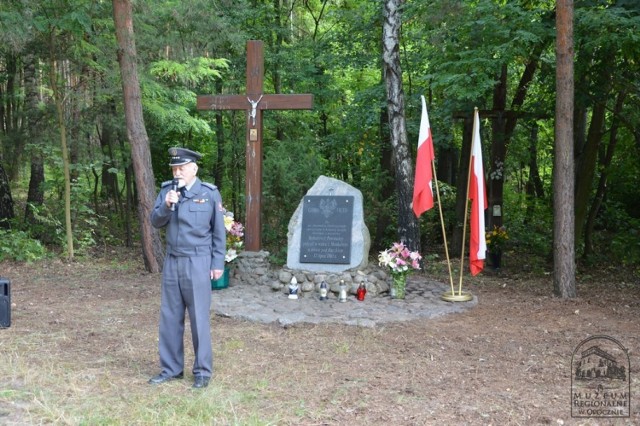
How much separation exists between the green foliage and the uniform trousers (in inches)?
313

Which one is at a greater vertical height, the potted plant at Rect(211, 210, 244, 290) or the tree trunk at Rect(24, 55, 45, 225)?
the tree trunk at Rect(24, 55, 45, 225)

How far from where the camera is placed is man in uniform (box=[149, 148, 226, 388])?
15.9 feet

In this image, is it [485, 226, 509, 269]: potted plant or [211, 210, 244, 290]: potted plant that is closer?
[211, 210, 244, 290]: potted plant

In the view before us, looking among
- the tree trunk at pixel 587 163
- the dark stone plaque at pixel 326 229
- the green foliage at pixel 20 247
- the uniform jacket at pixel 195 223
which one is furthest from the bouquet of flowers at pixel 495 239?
the green foliage at pixel 20 247

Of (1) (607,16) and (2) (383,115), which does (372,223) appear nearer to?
(2) (383,115)

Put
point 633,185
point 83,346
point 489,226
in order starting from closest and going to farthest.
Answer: point 83,346
point 489,226
point 633,185

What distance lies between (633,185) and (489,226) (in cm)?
573

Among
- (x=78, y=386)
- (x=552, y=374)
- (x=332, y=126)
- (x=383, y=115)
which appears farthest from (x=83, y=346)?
(x=332, y=126)

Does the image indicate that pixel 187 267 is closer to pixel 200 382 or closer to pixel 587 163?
pixel 200 382

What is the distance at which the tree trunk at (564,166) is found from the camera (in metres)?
7.97

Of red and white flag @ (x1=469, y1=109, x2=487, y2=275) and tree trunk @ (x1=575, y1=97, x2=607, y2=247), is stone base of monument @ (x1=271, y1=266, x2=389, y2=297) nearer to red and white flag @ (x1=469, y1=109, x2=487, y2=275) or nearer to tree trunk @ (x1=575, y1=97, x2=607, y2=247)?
red and white flag @ (x1=469, y1=109, x2=487, y2=275)

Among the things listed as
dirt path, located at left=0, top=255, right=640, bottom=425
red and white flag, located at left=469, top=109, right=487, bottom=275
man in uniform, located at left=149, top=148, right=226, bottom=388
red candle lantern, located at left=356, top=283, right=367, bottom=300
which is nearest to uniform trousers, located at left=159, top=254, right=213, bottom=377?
man in uniform, located at left=149, top=148, right=226, bottom=388

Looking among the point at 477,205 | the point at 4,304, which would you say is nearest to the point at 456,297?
the point at 477,205

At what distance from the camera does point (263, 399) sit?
454cm
